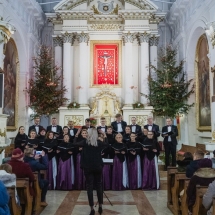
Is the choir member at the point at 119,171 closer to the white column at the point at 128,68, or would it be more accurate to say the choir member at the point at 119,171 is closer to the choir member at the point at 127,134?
the choir member at the point at 127,134

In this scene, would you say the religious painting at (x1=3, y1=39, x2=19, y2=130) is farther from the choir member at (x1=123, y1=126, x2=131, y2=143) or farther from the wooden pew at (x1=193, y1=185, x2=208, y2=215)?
the wooden pew at (x1=193, y1=185, x2=208, y2=215)

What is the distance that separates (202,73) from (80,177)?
27.1 feet

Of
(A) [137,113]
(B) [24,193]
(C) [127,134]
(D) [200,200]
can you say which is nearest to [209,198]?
(D) [200,200]

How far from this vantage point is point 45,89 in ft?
56.9

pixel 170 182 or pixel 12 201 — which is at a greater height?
pixel 12 201

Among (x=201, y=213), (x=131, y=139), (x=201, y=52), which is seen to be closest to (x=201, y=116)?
(x=201, y=52)

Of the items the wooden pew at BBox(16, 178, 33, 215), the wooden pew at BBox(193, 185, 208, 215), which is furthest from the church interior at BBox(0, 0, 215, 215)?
the wooden pew at BBox(193, 185, 208, 215)

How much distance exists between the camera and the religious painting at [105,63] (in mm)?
18656

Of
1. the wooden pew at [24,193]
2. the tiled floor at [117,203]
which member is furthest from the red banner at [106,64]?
the wooden pew at [24,193]

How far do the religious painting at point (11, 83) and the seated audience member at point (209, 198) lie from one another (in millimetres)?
11523

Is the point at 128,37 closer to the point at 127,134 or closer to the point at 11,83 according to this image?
→ the point at 11,83

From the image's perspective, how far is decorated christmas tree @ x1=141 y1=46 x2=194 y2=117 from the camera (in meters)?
16.5

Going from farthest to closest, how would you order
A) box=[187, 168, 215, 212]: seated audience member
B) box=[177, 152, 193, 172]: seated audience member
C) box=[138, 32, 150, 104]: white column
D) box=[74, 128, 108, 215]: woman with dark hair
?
box=[138, 32, 150, 104]: white column < box=[177, 152, 193, 172]: seated audience member < box=[74, 128, 108, 215]: woman with dark hair < box=[187, 168, 215, 212]: seated audience member

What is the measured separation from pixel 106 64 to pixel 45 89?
11.7 feet
